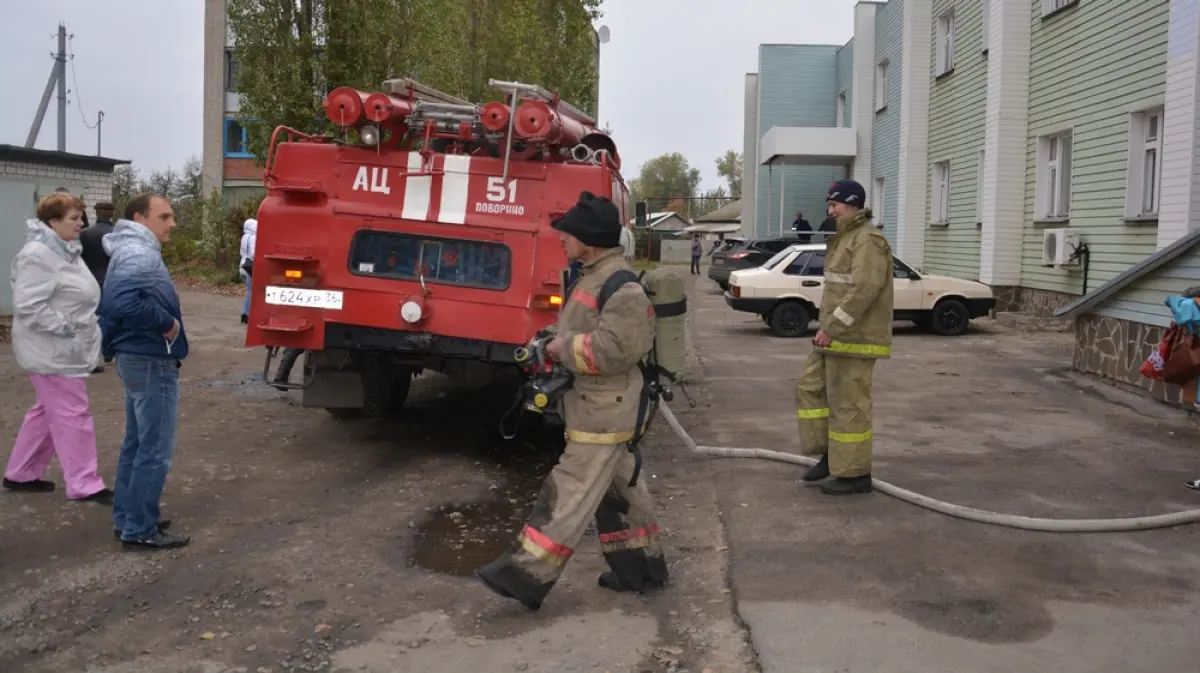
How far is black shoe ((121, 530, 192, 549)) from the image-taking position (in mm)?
5789

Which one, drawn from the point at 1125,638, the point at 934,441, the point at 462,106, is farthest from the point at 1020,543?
the point at 462,106

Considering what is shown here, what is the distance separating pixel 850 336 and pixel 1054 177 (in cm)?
1324

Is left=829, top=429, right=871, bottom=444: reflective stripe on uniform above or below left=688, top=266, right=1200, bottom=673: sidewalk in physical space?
above

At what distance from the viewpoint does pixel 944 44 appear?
24.2 m

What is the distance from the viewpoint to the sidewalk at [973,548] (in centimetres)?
443

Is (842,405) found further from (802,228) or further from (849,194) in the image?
(802,228)

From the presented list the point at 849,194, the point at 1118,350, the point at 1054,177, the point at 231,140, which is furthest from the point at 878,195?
the point at 231,140

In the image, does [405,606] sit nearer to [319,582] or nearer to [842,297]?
[319,582]

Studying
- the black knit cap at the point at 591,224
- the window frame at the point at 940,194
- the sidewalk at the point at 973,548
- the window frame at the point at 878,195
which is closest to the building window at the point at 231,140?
the window frame at the point at 878,195

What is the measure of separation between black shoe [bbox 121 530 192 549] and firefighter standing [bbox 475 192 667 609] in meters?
1.99

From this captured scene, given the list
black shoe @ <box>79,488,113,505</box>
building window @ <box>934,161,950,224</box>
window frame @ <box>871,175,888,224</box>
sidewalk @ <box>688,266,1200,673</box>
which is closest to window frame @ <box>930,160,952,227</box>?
building window @ <box>934,161,950,224</box>

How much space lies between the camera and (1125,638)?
4.47 m

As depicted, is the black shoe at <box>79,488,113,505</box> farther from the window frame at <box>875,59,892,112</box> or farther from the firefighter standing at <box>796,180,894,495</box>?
the window frame at <box>875,59,892,112</box>

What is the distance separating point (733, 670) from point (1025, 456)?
450 centimetres
